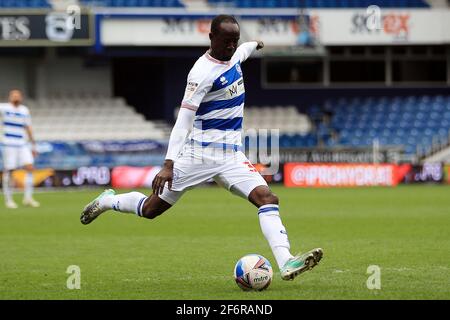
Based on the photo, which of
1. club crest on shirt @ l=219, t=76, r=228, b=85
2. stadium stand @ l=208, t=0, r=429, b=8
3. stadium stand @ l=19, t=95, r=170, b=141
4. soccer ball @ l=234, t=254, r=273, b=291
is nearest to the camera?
soccer ball @ l=234, t=254, r=273, b=291

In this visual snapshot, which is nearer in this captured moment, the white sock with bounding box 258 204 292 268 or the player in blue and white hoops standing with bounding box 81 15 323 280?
the white sock with bounding box 258 204 292 268

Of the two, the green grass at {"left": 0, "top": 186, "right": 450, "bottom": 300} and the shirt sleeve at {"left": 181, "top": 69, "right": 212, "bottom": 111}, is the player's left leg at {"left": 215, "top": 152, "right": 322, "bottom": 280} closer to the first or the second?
the green grass at {"left": 0, "top": 186, "right": 450, "bottom": 300}

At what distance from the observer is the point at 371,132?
34125 mm

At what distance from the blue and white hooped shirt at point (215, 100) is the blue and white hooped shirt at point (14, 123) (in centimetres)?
1147

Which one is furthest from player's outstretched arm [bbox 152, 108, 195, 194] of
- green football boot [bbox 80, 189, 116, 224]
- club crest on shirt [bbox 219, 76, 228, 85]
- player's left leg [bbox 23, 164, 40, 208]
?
player's left leg [bbox 23, 164, 40, 208]

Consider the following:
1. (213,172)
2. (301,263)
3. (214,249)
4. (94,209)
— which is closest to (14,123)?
(214,249)

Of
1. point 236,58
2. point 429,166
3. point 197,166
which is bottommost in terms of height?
point 429,166

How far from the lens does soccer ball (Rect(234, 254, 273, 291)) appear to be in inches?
328

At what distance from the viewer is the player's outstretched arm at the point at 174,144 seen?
8.45 meters

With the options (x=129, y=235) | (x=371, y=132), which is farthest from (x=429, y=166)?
(x=129, y=235)

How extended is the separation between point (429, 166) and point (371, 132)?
514 cm

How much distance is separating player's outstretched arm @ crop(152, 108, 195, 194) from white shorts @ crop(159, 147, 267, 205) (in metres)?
0.41

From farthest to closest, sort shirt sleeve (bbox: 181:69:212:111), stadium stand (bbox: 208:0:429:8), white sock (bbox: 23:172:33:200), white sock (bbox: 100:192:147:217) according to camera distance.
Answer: stadium stand (bbox: 208:0:429:8), white sock (bbox: 23:172:33:200), white sock (bbox: 100:192:147:217), shirt sleeve (bbox: 181:69:212:111)
